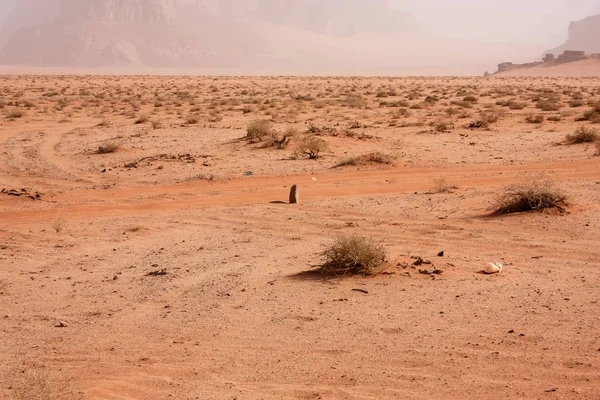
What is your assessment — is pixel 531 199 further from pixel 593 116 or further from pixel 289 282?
pixel 593 116

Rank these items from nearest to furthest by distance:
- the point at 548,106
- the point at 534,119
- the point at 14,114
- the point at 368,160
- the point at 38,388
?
the point at 38,388, the point at 368,160, the point at 534,119, the point at 14,114, the point at 548,106

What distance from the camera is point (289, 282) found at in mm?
8164

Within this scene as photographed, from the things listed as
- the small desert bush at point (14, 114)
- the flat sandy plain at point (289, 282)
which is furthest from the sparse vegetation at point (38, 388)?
the small desert bush at point (14, 114)

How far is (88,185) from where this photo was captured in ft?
51.5

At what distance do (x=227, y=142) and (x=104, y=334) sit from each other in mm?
14542

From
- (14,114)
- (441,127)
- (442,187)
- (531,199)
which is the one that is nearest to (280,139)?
(441,127)

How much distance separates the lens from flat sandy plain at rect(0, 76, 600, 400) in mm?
5641

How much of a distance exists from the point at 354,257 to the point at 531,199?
431cm

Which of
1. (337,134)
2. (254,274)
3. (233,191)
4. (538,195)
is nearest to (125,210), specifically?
(233,191)

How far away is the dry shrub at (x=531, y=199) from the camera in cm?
1101

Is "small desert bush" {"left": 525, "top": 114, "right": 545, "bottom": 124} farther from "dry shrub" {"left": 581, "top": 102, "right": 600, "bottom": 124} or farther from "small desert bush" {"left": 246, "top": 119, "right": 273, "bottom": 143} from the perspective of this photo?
"small desert bush" {"left": 246, "top": 119, "right": 273, "bottom": 143}

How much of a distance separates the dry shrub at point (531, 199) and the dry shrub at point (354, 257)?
3.78 meters

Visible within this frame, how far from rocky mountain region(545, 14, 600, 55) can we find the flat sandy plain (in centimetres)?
18541

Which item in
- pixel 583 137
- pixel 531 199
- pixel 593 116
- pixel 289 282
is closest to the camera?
pixel 289 282
